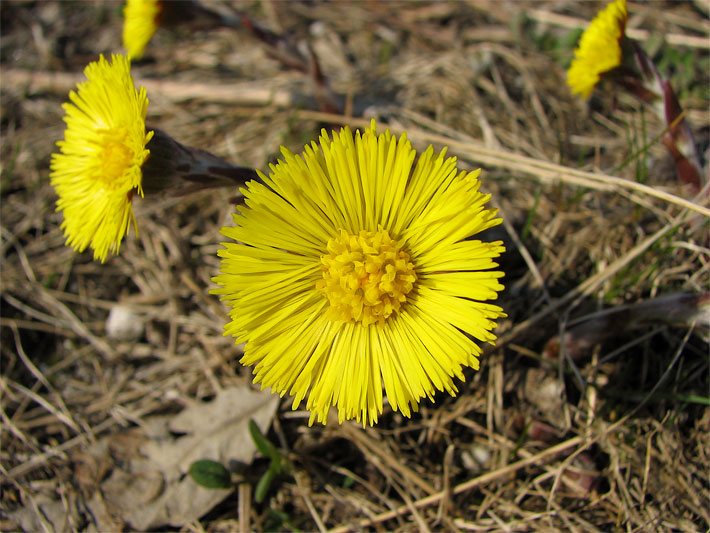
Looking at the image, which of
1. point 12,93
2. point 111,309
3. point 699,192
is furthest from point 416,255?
point 12,93

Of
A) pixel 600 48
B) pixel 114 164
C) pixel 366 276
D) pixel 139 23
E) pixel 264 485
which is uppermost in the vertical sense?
pixel 139 23

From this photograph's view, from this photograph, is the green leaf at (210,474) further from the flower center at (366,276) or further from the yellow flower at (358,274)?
the flower center at (366,276)

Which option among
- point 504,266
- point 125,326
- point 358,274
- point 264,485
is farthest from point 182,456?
point 504,266

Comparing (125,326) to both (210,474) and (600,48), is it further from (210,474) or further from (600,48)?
(600,48)

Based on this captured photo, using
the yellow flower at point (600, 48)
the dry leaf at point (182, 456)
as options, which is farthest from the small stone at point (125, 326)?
the yellow flower at point (600, 48)

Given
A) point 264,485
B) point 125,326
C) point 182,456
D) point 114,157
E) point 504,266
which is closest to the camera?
point 114,157

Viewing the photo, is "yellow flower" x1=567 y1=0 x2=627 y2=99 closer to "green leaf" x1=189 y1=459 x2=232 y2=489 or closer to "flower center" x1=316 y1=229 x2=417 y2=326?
"flower center" x1=316 y1=229 x2=417 y2=326
